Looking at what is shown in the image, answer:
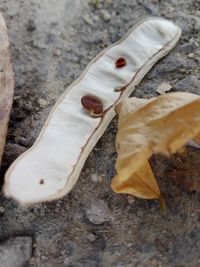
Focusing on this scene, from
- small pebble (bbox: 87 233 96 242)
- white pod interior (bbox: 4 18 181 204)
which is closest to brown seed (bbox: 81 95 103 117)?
white pod interior (bbox: 4 18 181 204)

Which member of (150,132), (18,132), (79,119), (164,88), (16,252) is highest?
(150,132)

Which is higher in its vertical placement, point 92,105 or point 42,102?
point 92,105

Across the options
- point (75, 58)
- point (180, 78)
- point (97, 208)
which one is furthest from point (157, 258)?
point (75, 58)

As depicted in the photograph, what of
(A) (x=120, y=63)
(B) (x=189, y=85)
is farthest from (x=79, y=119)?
(B) (x=189, y=85)

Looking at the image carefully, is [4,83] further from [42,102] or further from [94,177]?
[94,177]

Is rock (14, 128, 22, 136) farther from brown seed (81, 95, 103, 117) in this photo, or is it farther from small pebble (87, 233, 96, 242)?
small pebble (87, 233, 96, 242)

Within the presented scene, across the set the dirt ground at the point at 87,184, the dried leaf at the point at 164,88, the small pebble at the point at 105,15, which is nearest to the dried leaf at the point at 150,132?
the dirt ground at the point at 87,184

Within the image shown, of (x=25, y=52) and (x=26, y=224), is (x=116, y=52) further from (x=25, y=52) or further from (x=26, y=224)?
(x=26, y=224)
